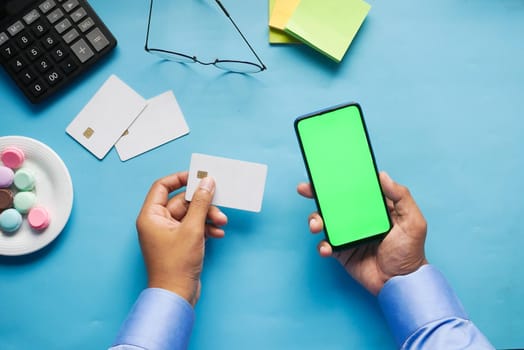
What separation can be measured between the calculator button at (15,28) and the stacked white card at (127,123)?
15 centimetres

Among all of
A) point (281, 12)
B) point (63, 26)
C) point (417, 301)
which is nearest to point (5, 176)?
point (63, 26)

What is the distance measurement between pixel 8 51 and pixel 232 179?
39cm

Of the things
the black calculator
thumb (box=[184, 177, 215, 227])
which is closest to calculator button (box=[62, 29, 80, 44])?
the black calculator

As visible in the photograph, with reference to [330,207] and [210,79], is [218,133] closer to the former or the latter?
[210,79]

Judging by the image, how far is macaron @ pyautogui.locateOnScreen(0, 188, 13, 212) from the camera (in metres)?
0.79

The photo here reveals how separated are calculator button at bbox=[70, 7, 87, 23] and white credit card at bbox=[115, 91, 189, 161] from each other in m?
0.16

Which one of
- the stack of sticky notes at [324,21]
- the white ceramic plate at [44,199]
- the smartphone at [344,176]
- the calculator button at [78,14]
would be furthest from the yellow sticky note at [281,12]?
the white ceramic plate at [44,199]

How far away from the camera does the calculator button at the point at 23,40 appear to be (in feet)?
2.62

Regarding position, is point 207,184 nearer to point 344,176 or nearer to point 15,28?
point 344,176

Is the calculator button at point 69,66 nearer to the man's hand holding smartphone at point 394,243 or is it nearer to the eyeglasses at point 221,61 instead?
the eyeglasses at point 221,61

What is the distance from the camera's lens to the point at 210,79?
0.83 metres

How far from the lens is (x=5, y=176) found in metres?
0.79

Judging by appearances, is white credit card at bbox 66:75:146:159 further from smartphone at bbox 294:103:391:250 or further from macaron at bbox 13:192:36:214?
smartphone at bbox 294:103:391:250

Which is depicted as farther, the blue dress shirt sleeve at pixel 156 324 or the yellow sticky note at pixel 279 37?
the yellow sticky note at pixel 279 37
